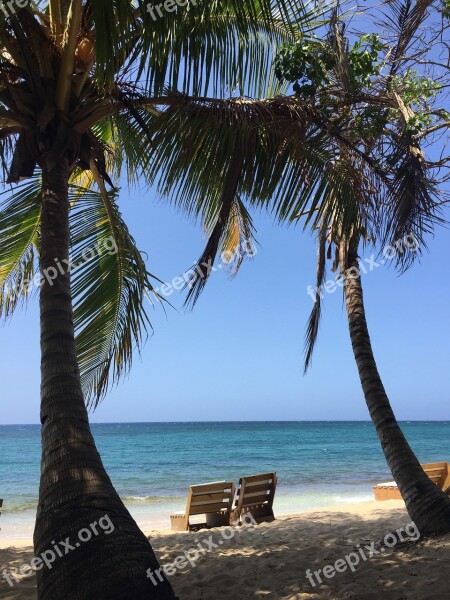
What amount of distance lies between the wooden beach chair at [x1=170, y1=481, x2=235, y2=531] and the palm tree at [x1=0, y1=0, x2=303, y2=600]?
2836 millimetres

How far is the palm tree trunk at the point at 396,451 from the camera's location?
521 cm

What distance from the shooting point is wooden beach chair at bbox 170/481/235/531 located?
26.7ft

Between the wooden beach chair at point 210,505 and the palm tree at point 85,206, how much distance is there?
284cm

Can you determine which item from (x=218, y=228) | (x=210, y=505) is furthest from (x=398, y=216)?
(x=210, y=505)

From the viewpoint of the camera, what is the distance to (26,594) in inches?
174

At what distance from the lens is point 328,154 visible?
5.03 metres

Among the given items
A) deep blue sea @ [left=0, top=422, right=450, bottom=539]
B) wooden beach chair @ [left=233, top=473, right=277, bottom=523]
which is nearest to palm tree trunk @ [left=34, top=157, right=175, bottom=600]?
wooden beach chair @ [left=233, top=473, right=277, bottom=523]

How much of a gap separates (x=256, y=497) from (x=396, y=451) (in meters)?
3.79
